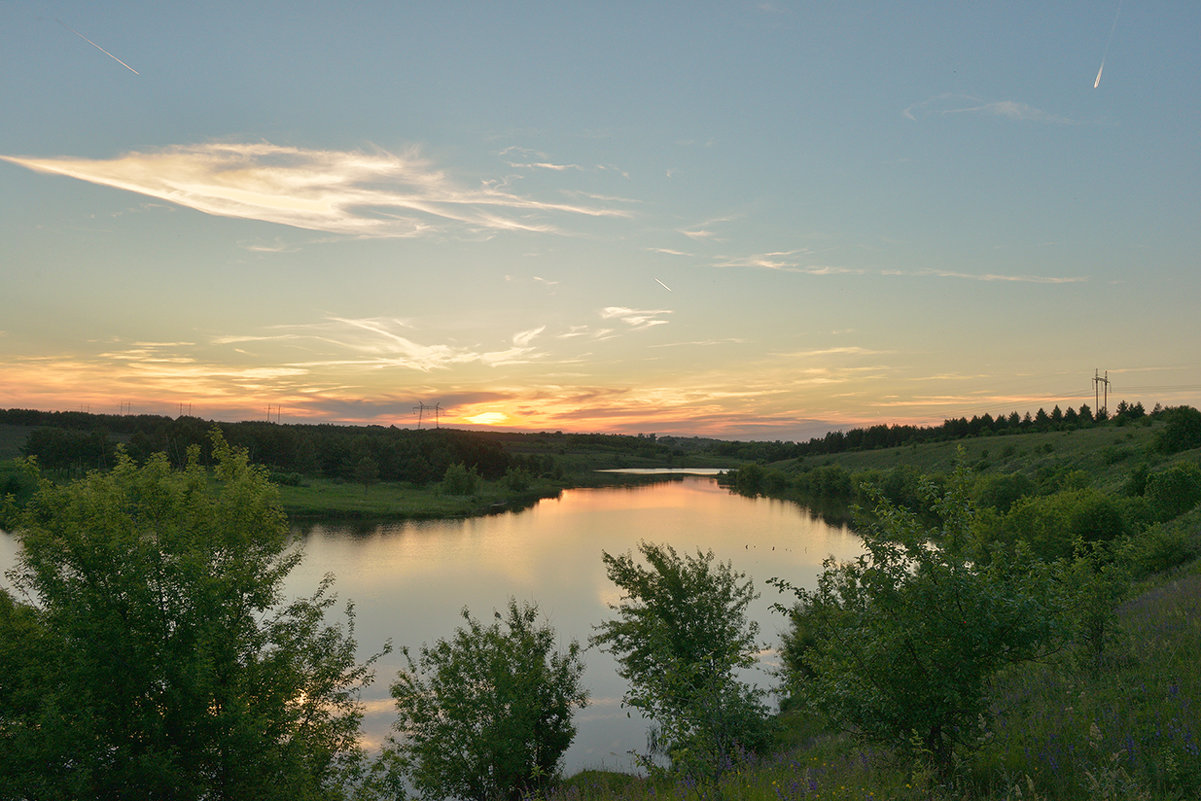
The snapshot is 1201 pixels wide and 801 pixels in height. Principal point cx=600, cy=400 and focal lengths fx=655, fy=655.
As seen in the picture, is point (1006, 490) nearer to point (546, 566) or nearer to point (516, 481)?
point (546, 566)

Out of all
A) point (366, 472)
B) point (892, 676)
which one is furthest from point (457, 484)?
point (892, 676)

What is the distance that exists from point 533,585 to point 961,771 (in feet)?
162

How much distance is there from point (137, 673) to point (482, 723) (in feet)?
31.4

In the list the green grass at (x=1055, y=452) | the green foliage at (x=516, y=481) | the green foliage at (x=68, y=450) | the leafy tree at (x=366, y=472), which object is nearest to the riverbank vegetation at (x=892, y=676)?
the green grass at (x=1055, y=452)

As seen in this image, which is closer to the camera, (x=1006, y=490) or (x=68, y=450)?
Result: (x=1006, y=490)

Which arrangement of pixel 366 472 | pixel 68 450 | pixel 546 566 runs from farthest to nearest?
1. pixel 366 472
2. pixel 68 450
3. pixel 546 566

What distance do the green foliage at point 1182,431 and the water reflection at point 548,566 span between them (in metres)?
29.4

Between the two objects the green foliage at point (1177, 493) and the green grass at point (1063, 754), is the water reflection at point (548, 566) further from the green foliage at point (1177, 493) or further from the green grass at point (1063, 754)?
the green foliage at point (1177, 493)

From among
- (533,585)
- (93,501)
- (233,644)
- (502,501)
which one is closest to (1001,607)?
(233,644)

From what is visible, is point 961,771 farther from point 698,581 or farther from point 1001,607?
point 698,581

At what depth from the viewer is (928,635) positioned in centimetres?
727

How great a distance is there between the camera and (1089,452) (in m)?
78.6

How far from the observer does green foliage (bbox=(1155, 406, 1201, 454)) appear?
196 feet

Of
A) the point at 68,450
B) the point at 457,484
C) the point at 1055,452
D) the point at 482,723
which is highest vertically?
the point at 1055,452
